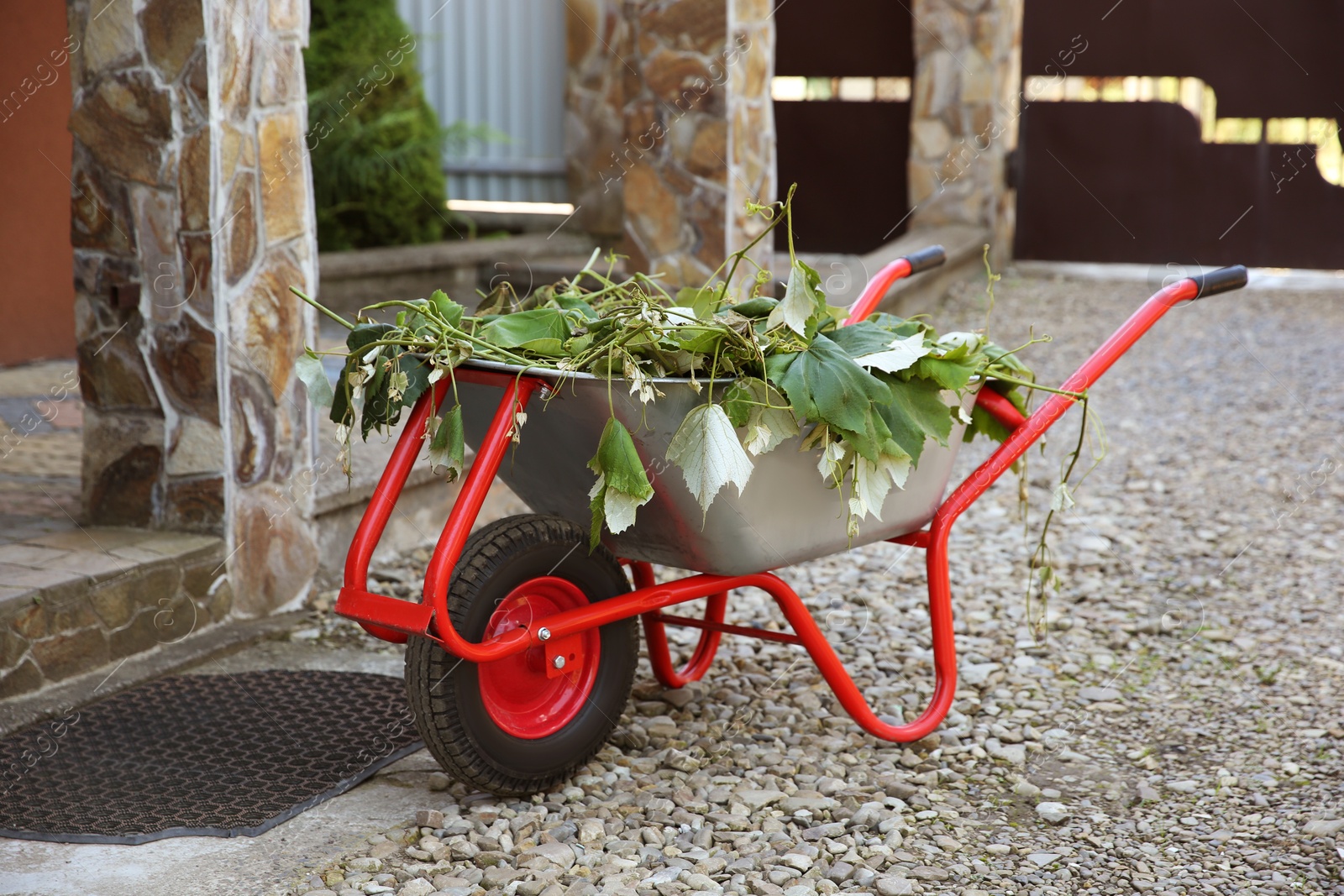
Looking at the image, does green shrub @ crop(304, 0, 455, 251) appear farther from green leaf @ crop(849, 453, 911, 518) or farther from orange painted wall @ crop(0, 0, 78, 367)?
green leaf @ crop(849, 453, 911, 518)

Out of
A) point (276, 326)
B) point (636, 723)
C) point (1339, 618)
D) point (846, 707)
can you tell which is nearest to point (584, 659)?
point (636, 723)

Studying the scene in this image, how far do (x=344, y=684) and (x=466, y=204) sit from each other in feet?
14.5

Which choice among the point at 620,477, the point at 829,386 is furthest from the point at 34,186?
the point at 829,386

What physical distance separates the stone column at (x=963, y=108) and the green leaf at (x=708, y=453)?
6.11 m

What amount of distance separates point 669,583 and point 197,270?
135 centimetres

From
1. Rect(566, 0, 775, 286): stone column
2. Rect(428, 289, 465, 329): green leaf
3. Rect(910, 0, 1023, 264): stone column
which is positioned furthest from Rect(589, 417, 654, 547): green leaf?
Rect(910, 0, 1023, 264): stone column

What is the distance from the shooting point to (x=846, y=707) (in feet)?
7.82

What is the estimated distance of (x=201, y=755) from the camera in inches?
94.0

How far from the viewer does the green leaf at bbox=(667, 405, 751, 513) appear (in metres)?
1.91

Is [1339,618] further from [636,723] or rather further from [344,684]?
[344,684]

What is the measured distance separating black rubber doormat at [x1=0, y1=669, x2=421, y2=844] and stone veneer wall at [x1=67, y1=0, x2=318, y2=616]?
0.43 meters

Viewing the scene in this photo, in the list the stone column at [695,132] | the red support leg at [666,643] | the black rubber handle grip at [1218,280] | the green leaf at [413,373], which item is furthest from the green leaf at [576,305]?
the stone column at [695,132]

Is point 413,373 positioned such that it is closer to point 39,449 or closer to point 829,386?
point 829,386

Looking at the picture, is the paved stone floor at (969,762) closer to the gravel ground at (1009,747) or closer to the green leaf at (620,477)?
the gravel ground at (1009,747)
